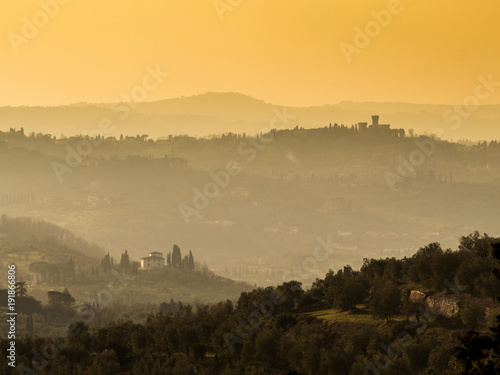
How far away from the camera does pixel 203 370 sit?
12556cm

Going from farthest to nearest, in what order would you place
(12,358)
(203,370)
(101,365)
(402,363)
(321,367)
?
(12,358), (101,365), (203,370), (321,367), (402,363)

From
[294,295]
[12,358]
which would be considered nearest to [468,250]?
[294,295]

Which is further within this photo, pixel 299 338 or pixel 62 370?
pixel 62 370

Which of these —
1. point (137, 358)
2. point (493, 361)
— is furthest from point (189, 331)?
point (493, 361)

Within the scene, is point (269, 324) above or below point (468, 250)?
below

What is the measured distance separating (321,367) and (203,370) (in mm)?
18745

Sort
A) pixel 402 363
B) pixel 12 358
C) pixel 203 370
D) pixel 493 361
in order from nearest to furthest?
pixel 493 361 → pixel 402 363 → pixel 203 370 → pixel 12 358

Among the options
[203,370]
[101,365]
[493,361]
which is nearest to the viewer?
[493,361]

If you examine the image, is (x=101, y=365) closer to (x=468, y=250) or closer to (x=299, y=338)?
(x=299, y=338)

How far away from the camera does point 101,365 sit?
449 ft

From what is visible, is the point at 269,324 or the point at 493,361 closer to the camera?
the point at 493,361

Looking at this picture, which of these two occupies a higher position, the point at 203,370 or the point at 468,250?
the point at 468,250

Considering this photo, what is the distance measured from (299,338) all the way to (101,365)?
31235 millimetres

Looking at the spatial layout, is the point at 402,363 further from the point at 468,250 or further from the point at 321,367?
the point at 468,250
